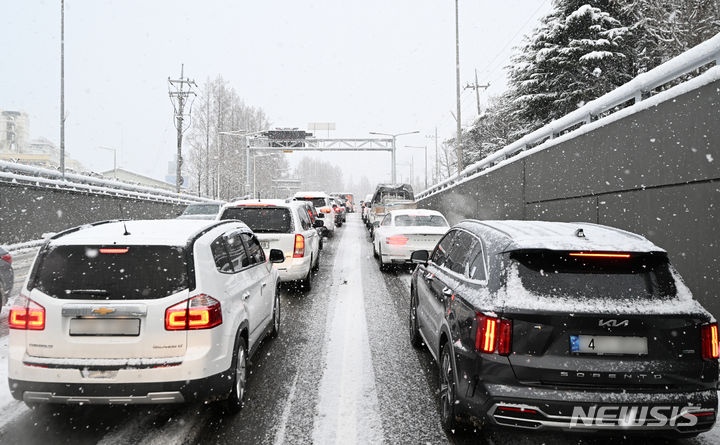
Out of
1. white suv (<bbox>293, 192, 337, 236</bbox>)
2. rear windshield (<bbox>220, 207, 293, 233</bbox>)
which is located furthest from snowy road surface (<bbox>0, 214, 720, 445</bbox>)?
white suv (<bbox>293, 192, 337, 236</bbox>)

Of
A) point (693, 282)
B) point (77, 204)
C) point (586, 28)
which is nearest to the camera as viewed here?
point (693, 282)

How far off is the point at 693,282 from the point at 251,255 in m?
4.99

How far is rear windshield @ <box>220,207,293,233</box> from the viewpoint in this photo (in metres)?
8.92

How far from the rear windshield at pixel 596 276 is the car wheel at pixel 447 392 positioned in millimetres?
939

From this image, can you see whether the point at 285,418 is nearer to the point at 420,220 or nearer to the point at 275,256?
the point at 275,256

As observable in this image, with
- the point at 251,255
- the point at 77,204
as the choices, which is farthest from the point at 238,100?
the point at 251,255

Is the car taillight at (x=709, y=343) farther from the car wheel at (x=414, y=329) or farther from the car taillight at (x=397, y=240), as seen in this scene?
the car taillight at (x=397, y=240)

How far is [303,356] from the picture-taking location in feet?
18.9

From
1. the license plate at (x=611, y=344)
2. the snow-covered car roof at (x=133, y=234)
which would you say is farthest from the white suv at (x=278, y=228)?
the license plate at (x=611, y=344)

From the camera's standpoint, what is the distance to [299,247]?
9047mm

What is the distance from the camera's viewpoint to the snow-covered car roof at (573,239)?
330cm

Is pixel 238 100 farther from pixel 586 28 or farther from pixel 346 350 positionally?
pixel 346 350

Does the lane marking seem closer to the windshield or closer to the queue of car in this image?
the queue of car

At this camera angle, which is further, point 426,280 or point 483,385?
point 426,280
